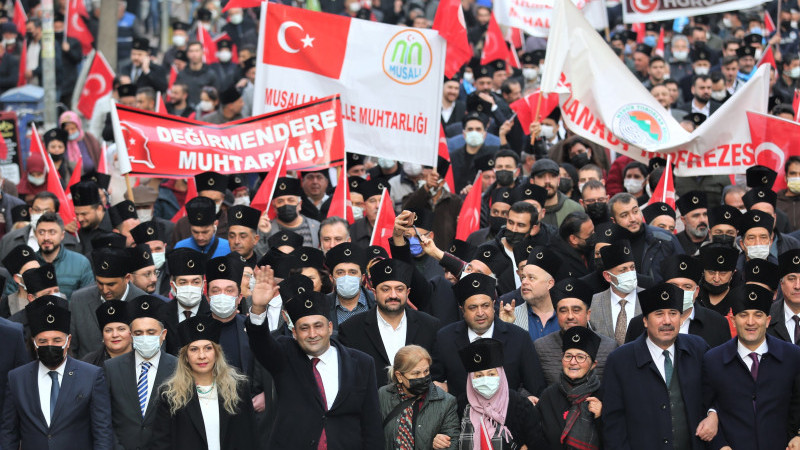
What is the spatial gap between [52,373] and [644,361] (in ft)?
13.9

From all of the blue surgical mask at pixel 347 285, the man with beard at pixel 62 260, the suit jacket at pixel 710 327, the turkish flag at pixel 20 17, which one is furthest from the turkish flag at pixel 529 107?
the turkish flag at pixel 20 17

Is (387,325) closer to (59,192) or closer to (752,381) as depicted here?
(752,381)

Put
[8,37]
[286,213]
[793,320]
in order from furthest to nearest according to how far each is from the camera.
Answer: [8,37] → [286,213] → [793,320]

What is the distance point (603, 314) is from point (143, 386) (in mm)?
3663

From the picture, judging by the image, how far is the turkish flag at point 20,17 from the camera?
26891 mm

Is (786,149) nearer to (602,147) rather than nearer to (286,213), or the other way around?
(602,147)

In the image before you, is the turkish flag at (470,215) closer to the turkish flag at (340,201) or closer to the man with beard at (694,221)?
the turkish flag at (340,201)

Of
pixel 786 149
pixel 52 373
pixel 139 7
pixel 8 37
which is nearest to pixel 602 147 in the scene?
pixel 786 149

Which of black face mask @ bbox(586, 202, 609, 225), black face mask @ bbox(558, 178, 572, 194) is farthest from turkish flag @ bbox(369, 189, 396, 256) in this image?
black face mask @ bbox(558, 178, 572, 194)

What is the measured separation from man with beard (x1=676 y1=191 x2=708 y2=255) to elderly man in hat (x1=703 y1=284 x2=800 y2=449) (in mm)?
3847

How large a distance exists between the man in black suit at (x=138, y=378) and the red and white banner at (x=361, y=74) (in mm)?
5648

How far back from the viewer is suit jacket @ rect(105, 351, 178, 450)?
10.9m

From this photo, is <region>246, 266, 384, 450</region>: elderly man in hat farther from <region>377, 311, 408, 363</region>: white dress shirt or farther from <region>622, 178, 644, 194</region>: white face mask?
<region>622, 178, 644, 194</region>: white face mask

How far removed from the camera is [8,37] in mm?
25344
